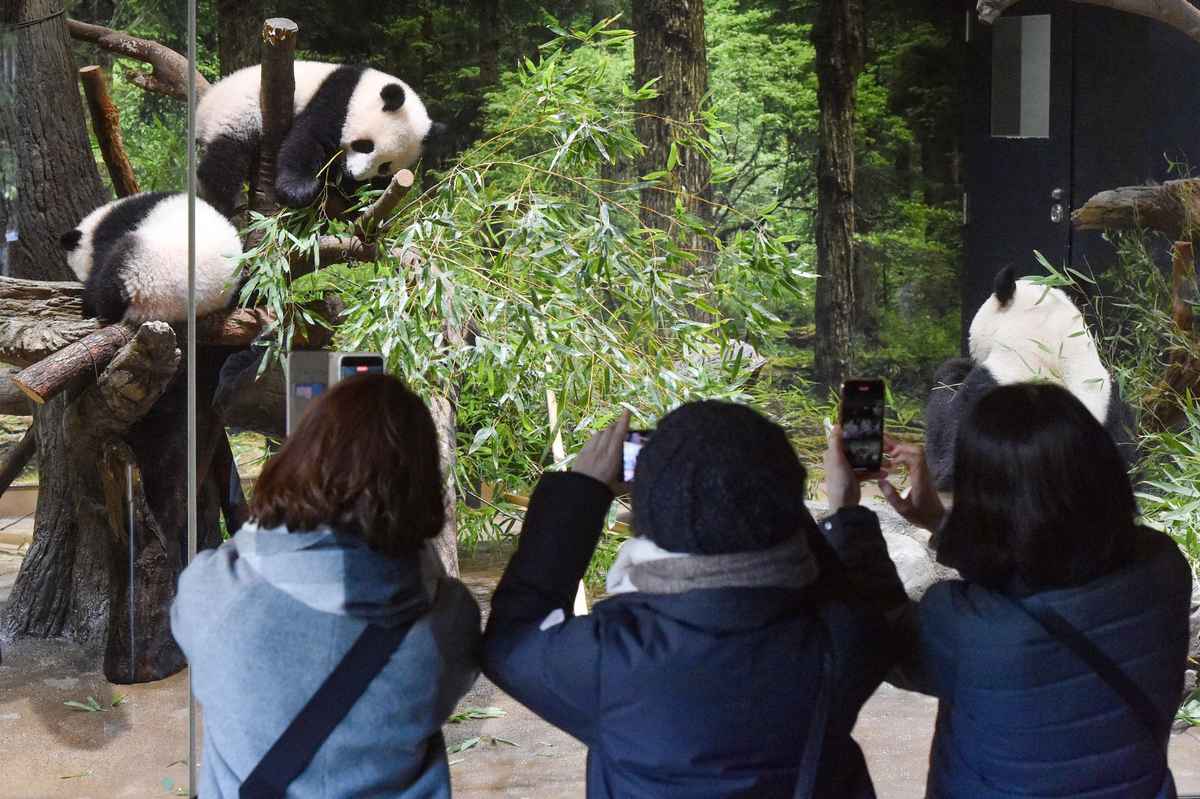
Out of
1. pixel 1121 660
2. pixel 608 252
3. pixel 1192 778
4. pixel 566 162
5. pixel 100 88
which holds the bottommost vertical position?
pixel 1192 778

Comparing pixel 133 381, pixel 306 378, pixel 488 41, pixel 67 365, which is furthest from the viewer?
pixel 488 41

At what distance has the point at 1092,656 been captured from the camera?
124 cm

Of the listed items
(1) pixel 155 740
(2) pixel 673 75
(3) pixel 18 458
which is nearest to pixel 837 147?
(2) pixel 673 75

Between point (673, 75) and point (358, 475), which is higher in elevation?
point (673, 75)

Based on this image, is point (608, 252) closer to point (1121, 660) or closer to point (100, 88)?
point (100, 88)

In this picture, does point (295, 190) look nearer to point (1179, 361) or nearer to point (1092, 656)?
point (1092, 656)

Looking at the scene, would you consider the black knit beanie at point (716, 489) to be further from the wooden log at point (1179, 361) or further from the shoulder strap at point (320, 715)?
the wooden log at point (1179, 361)

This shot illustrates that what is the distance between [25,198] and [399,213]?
2.20ft

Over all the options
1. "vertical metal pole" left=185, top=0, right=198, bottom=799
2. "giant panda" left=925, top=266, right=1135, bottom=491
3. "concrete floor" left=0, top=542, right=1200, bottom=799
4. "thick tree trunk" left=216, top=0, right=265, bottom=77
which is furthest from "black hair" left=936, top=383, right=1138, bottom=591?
"thick tree trunk" left=216, top=0, right=265, bottom=77

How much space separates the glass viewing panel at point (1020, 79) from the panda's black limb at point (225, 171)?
4.73 feet

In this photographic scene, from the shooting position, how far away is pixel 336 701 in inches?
44.6

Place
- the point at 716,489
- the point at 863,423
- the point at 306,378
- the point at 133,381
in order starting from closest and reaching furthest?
the point at 716,489, the point at 863,423, the point at 306,378, the point at 133,381

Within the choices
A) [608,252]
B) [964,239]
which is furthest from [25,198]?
[964,239]

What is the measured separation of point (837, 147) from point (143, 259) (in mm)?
1317
